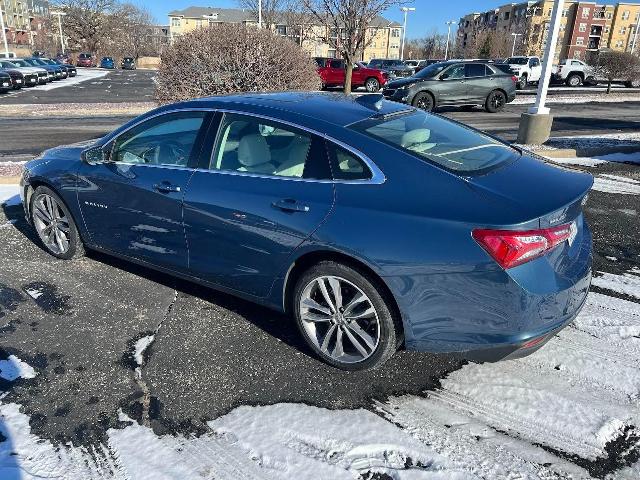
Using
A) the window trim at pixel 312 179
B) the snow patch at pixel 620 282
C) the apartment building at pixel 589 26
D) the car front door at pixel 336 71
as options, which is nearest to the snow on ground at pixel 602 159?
the snow patch at pixel 620 282

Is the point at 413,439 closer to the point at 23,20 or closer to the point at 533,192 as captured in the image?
the point at 533,192

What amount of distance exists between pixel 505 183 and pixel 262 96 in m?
1.84

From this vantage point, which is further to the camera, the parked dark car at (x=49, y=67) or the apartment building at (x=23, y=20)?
the apartment building at (x=23, y=20)

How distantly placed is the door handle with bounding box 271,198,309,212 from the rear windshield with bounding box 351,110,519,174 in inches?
23.1

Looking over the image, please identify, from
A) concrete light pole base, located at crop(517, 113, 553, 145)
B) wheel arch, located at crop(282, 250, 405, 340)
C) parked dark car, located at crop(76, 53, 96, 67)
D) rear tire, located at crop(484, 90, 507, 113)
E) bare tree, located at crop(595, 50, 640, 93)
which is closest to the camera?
wheel arch, located at crop(282, 250, 405, 340)

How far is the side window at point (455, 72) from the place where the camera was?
56.9 ft

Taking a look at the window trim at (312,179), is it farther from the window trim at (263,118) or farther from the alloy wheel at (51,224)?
the alloy wheel at (51,224)

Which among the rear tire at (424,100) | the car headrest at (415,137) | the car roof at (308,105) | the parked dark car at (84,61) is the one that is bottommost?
the parked dark car at (84,61)

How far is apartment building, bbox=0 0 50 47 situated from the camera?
91.8 meters

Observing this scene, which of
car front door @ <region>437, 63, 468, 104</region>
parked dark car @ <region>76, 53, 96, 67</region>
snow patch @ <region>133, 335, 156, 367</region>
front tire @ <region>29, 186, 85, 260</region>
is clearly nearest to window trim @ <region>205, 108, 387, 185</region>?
snow patch @ <region>133, 335, 156, 367</region>

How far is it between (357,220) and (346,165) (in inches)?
14.6

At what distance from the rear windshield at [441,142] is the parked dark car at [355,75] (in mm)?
23616

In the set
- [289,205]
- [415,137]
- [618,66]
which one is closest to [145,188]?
[289,205]

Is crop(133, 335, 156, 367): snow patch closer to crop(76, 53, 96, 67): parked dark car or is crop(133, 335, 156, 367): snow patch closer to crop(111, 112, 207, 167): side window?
crop(111, 112, 207, 167): side window
